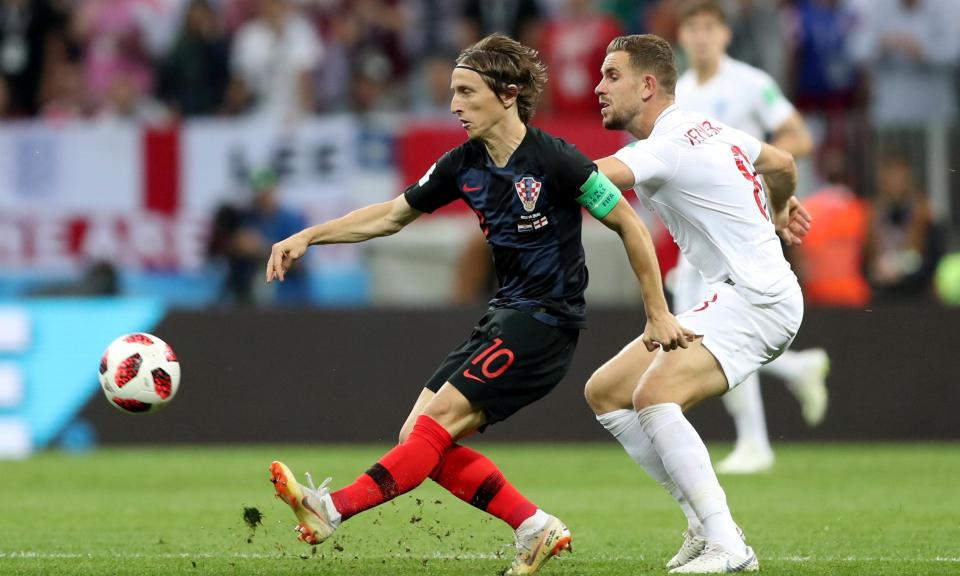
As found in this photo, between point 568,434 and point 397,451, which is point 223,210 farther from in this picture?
point 397,451

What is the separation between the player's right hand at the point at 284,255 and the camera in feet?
19.5

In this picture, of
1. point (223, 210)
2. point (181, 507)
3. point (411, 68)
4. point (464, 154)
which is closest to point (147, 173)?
point (223, 210)

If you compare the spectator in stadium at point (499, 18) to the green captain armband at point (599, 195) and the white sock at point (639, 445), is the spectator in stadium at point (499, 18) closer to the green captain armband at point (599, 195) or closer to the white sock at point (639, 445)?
the white sock at point (639, 445)

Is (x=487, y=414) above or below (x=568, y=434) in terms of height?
above

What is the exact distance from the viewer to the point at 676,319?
5.96 meters

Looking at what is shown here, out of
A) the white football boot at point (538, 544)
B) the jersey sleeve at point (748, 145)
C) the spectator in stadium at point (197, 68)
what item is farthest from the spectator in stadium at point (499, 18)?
the white football boot at point (538, 544)

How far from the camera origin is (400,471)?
5.80 m

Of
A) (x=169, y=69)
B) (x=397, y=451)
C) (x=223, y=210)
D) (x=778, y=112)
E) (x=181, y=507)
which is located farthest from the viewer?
(x=169, y=69)

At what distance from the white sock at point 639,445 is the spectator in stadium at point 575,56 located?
788 centimetres

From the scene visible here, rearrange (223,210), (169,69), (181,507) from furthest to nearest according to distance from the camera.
Answer: (169,69), (223,210), (181,507)

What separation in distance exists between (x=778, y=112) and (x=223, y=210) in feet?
18.7

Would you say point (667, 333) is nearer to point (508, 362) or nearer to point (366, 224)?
point (508, 362)

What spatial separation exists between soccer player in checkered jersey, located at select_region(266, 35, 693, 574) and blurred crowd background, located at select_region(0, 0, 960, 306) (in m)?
7.15

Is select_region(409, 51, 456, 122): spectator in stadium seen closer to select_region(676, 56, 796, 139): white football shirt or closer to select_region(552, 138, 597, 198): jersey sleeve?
select_region(676, 56, 796, 139): white football shirt
